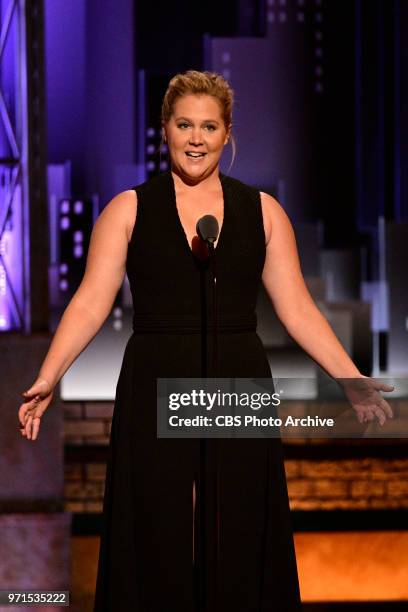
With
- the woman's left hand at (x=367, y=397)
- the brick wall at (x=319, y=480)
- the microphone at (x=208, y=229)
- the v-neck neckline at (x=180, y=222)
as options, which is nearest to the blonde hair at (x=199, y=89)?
the v-neck neckline at (x=180, y=222)

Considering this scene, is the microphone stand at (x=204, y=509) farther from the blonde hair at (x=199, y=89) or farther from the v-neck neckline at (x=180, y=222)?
the blonde hair at (x=199, y=89)

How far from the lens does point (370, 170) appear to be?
4371 mm

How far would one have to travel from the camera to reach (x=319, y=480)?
4590 mm

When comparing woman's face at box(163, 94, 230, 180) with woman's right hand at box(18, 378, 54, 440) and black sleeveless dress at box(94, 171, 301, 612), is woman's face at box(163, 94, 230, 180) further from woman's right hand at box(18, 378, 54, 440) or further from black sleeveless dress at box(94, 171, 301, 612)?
woman's right hand at box(18, 378, 54, 440)

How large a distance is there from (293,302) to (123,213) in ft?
1.24

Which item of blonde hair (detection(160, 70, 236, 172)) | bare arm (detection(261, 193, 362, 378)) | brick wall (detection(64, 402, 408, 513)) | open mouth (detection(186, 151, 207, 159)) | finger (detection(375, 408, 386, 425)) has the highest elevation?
blonde hair (detection(160, 70, 236, 172))

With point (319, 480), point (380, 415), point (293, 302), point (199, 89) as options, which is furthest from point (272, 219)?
point (319, 480)

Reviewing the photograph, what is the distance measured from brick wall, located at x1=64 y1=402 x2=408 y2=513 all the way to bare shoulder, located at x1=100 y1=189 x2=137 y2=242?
263cm

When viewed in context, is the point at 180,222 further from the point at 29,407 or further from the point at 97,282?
the point at 29,407

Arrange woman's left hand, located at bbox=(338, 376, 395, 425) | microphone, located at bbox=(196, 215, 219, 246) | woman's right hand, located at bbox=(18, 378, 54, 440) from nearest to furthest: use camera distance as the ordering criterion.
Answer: microphone, located at bbox=(196, 215, 219, 246)
woman's right hand, located at bbox=(18, 378, 54, 440)
woman's left hand, located at bbox=(338, 376, 395, 425)

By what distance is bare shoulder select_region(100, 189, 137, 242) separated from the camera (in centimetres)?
197

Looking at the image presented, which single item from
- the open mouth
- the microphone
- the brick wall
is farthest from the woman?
the brick wall

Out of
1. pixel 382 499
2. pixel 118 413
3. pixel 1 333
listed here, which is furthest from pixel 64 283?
pixel 118 413

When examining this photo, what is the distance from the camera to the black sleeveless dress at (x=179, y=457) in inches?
76.9
